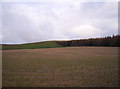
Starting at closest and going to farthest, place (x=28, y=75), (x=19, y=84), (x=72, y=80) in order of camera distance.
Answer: (x=19, y=84) < (x=72, y=80) < (x=28, y=75)

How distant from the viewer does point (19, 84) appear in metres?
3.81

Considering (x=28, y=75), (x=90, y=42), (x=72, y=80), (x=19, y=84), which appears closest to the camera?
(x=19, y=84)

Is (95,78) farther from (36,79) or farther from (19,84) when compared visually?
(19,84)

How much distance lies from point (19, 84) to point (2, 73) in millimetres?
1692

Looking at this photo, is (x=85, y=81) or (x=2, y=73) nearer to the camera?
(x=85, y=81)

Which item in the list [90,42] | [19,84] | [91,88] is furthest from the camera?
[90,42]

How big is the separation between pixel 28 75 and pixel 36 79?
0.65m

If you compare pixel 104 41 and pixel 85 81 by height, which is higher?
pixel 104 41

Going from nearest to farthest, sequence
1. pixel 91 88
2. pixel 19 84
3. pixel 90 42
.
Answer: pixel 91 88, pixel 19 84, pixel 90 42

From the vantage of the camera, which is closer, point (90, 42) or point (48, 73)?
point (48, 73)

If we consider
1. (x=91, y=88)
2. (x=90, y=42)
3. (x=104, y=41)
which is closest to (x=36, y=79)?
(x=91, y=88)

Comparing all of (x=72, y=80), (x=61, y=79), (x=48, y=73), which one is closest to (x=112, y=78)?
(x=72, y=80)

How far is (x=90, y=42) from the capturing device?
1373 cm

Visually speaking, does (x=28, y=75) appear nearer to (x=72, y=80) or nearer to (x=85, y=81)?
(x=72, y=80)
